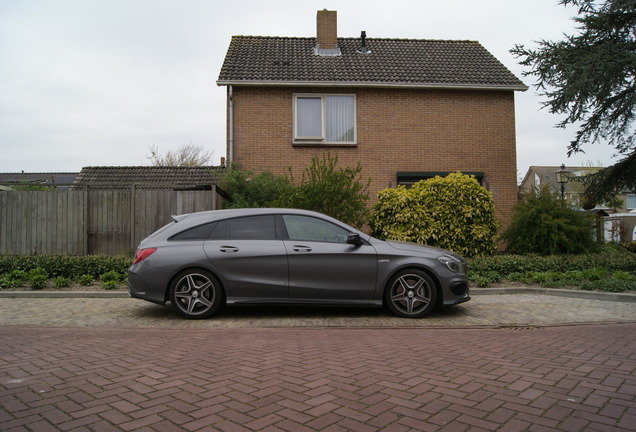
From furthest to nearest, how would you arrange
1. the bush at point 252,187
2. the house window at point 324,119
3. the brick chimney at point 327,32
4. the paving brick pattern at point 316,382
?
1. the brick chimney at point 327,32
2. the house window at point 324,119
3. the bush at point 252,187
4. the paving brick pattern at point 316,382

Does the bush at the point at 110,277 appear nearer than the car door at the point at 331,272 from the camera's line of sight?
No

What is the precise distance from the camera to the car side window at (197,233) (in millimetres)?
6855

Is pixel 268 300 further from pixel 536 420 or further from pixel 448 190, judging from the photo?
pixel 448 190

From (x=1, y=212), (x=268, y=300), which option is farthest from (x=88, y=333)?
(x=1, y=212)

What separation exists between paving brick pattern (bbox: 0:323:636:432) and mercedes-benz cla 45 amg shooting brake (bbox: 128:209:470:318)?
0.98 meters

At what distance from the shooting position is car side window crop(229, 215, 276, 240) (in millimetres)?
6883

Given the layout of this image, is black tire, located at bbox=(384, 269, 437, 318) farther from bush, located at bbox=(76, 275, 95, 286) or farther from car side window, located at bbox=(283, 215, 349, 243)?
bush, located at bbox=(76, 275, 95, 286)

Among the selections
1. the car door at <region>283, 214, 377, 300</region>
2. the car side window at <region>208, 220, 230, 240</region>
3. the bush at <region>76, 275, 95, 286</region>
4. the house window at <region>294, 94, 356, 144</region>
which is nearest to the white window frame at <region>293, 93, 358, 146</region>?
the house window at <region>294, 94, 356, 144</region>

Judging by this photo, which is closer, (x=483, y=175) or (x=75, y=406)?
(x=75, y=406)

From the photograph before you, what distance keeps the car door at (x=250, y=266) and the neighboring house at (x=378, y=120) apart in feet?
27.7

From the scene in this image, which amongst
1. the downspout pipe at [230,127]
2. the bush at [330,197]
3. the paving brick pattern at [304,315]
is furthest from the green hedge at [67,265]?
the downspout pipe at [230,127]

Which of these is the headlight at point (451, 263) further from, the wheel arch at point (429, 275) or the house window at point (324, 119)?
the house window at point (324, 119)

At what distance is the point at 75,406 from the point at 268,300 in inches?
145

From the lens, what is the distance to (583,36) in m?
13.3
